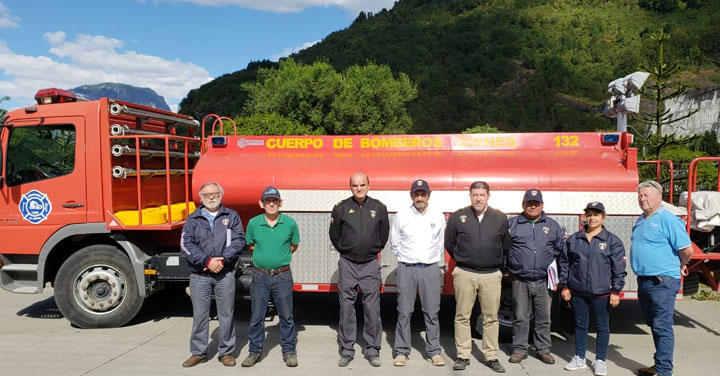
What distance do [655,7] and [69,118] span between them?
107 meters

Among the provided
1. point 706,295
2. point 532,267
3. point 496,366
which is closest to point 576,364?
point 496,366

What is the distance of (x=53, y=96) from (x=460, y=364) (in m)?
6.28

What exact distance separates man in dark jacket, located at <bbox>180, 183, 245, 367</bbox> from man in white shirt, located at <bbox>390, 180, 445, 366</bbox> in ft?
5.69

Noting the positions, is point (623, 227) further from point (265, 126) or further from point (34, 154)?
point (265, 126)

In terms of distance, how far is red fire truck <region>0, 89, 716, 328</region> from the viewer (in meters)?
6.14

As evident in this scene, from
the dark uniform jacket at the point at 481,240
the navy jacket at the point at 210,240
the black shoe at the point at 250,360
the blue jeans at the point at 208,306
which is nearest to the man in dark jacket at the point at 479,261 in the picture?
the dark uniform jacket at the point at 481,240

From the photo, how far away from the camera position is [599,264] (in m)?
4.78

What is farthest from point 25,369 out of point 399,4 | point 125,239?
point 399,4

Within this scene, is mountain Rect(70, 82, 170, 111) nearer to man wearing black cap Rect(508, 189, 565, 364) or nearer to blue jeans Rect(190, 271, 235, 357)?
blue jeans Rect(190, 271, 235, 357)

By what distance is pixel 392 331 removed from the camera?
6414 millimetres

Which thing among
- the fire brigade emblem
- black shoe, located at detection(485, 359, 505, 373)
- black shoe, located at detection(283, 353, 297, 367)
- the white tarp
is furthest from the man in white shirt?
the fire brigade emblem

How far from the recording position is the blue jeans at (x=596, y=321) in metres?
4.84

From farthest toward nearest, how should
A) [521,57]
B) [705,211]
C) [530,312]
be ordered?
1. [521,57]
2. [705,211]
3. [530,312]

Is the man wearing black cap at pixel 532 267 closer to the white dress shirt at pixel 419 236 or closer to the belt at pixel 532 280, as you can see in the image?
the belt at pixel 532 280
